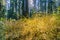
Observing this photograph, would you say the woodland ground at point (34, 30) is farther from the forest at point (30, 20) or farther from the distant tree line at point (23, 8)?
the distant tree line at point (23, 8)

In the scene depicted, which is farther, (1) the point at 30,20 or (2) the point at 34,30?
(1) the point at 30,20

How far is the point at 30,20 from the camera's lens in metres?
7.21

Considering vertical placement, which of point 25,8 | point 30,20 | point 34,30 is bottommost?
point 34,30

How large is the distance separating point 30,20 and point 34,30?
2.06ft

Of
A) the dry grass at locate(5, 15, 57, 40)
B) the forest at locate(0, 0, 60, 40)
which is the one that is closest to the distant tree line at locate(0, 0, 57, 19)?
the forest at locate(0, 0, 60, 40)

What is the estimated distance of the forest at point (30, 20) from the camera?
660 cm

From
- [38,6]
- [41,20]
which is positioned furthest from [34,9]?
[41,20]

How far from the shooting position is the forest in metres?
6.60

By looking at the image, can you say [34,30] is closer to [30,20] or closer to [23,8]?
[30,20]

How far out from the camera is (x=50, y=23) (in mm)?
6785

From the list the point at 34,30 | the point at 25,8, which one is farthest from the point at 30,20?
the point at 25,8

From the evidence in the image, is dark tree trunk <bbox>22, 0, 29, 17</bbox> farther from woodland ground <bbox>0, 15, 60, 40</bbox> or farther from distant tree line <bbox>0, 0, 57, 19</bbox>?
woodland ground <bbox>0, 15, 60, 40</bbox>

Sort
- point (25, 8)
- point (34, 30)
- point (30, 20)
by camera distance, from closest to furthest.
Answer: point (34, 30) < point (30, 20) < point (25, 8)

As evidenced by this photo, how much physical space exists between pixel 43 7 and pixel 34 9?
306 mm
